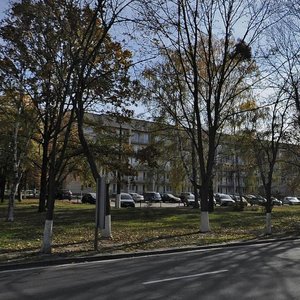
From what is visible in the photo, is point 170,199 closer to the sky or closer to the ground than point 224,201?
closer to the sky

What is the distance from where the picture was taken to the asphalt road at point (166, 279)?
25.5ft

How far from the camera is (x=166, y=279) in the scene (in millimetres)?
9203

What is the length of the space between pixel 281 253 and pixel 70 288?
24.2 ft

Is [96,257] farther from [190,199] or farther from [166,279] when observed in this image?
[190,199]

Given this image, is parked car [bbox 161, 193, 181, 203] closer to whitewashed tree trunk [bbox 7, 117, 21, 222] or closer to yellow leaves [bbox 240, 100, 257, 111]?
yellow leaves [bbox 240, 100, 257, 111]

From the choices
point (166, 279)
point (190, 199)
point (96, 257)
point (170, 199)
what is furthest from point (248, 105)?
point (170, 199)

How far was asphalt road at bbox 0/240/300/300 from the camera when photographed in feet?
25.5

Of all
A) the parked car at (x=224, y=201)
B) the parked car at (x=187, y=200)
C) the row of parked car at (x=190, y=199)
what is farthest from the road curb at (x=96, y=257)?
the parked car at (x=224, y=201)

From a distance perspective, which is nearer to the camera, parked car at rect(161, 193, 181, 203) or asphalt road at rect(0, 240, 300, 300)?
asphalt road at rect(0, 240, 300, 300)

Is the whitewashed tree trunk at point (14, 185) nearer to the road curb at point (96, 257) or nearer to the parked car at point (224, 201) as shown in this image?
the road curb at point (96, 257)

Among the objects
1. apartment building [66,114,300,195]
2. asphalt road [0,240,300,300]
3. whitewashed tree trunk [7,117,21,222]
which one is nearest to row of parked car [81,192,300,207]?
apartment building [66,114,300,195]

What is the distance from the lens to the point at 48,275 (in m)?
10.0

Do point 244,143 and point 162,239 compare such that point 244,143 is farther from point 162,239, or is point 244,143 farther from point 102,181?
point 102,181

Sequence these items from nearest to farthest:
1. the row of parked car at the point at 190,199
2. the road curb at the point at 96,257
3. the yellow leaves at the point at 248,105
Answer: the road curb at the point at 96,257
the yellow leaves at the point at 248,105
the row of parked car at the point at 190,199
